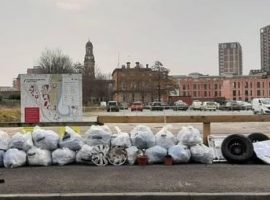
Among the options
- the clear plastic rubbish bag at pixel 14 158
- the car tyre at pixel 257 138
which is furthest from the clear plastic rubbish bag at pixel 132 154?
the car tyre at pixel 257 138

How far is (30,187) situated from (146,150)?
3346 mm

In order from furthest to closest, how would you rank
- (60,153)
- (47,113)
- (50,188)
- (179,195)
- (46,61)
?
(46,61) < (47,113) < (60,153) < (50,188) < (179,195)

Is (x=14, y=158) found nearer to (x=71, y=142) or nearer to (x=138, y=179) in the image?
(x=71, y=142)

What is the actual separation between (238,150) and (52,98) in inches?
217

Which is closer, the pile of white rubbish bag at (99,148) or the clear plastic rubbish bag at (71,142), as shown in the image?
the pile of white rubbish bag at (99,148)

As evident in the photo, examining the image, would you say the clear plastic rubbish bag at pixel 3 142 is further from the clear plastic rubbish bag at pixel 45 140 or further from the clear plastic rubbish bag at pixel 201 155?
the clear plastic rubbish bag at pixel 201 155

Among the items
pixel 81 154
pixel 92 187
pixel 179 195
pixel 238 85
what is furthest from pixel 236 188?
pixel 238 85

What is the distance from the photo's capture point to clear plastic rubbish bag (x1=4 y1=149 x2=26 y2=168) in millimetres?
10148

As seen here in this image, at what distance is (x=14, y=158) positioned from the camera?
33.4 ft

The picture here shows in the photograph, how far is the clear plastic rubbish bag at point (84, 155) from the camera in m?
10.5

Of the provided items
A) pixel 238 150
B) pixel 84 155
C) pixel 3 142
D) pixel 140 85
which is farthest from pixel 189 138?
pixel 140 85

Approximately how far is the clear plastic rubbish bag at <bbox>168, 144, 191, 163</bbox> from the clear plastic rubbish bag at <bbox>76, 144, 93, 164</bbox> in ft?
5.81

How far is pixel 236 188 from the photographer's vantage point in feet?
25.9

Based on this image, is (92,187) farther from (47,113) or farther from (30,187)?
(47,113)
